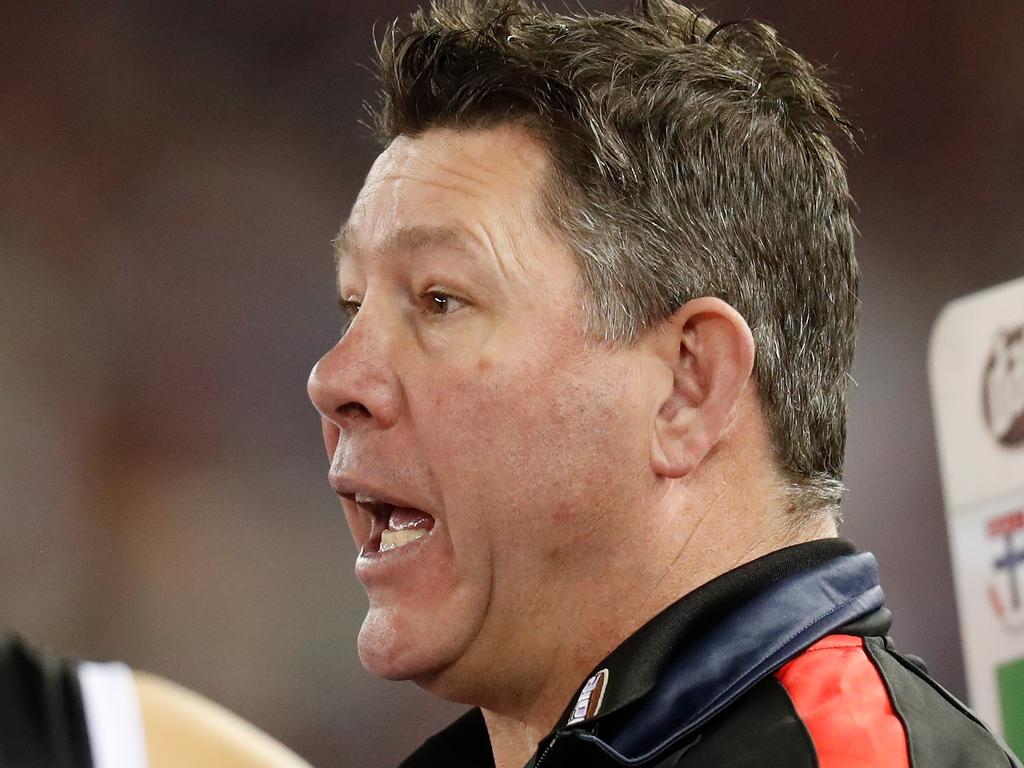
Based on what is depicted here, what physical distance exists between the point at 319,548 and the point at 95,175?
769mm

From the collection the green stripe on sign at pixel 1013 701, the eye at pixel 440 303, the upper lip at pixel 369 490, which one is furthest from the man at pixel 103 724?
the green stripe on sign at pixel 1013 701

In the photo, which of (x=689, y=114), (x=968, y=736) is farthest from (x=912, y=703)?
(x=689, y=114)

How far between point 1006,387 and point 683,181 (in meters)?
1.07

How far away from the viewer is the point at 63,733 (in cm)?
98

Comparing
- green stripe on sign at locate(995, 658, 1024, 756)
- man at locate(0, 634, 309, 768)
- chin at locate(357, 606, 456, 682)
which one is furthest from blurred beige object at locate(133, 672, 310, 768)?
green stripe on sign at locate(995, 658, 1024, 756)

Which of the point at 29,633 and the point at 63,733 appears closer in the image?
the point at 63,733

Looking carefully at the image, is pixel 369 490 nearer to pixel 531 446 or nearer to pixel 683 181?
pixel 531 446

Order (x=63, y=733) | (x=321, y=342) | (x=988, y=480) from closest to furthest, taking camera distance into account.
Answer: (x=63, y=733) < (x=988, y=480) < (x=321, y=342)

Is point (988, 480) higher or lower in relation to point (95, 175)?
lower

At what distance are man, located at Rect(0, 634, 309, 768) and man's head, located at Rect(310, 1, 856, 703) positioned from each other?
0.47 ft

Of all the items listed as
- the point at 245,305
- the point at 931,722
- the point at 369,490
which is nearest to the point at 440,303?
the point at 369,490

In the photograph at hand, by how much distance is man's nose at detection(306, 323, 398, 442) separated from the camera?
1177 millimetres

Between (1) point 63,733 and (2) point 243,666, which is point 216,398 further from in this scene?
(1) point 63,733

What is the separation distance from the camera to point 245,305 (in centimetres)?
267
